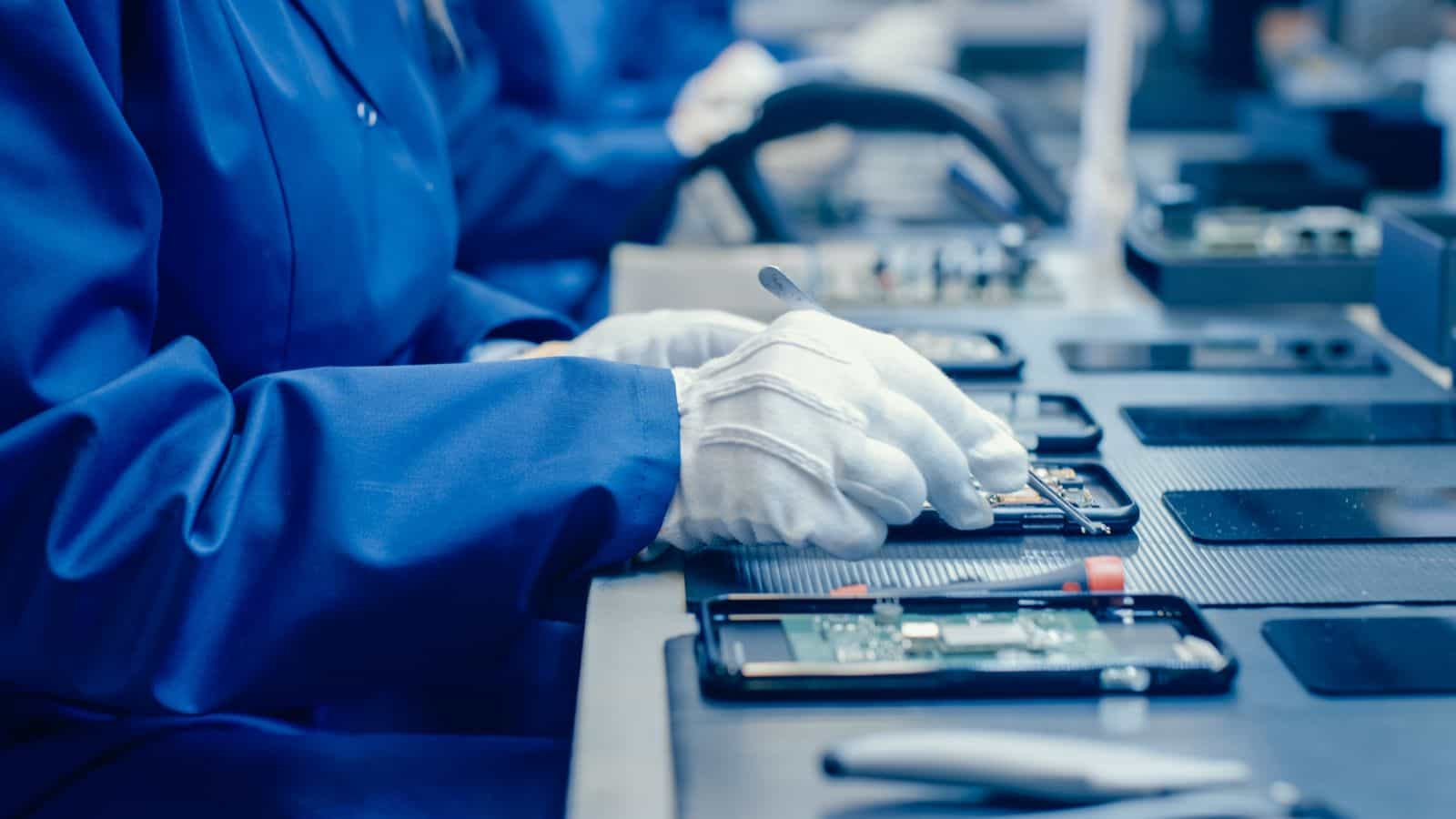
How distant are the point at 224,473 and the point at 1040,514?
0.50m

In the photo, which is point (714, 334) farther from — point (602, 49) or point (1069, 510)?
point (602, 49)

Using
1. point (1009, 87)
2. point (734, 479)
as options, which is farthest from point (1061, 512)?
point (1009, 87)

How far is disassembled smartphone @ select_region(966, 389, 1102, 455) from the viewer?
104 cm

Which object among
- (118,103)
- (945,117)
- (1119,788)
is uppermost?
(945,117)

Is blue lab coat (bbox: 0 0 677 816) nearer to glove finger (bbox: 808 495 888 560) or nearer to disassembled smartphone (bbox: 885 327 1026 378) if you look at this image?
glove finger (bbox: 808 495 888 560)

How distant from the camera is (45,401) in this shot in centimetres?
80

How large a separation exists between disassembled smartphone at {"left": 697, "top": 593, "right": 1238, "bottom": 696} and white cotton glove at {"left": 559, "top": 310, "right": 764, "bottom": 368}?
37 cm

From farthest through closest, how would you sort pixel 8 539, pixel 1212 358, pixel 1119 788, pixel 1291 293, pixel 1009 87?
pixel 1009 87 < pixel 1291 293 < pixel 1212 358 < pixel 8 539 < pixel 1119 788

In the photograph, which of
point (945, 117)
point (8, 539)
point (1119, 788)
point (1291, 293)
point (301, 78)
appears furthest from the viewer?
point (945, 117)

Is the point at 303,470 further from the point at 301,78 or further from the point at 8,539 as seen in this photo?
the point at 301,78

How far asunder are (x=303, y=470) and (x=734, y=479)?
25 cm

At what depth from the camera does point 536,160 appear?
2369 mm

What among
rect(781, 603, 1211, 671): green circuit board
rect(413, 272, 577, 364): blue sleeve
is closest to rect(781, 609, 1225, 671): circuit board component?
rect(781, 603, 1211, 671): green circuit board

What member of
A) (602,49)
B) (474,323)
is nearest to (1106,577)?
(474,323)
